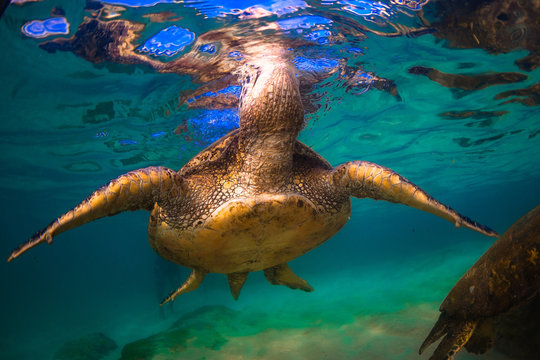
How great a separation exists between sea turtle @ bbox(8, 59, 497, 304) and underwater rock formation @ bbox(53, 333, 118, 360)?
36.4ft

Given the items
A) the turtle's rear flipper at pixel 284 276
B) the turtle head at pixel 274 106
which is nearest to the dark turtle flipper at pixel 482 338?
the turtle's rear flipper at pixel 284 276

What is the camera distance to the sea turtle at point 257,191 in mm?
2986

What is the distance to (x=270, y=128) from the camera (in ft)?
10.7

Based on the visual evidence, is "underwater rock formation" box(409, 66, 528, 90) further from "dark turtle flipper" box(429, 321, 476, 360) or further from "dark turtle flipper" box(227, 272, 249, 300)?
"dark turtle flipper" box(227, 272, 249, 300)

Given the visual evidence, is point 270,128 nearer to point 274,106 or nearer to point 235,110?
point 274,106

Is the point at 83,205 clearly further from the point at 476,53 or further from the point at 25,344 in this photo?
the point at 25,344

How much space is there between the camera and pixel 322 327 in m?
9.37

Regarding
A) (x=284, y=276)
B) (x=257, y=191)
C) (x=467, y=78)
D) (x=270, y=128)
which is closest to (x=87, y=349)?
(x=284, y=276)

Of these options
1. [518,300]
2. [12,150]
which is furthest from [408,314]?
[12,150]

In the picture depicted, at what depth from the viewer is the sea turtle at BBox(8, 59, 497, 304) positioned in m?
2.99

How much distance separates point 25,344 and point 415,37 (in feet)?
86.5

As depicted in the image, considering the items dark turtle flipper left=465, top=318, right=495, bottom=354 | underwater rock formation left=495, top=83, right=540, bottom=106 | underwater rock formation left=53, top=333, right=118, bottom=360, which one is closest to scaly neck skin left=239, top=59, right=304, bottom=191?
dark turtle flipper left=465, top=318, right=495, bottom=354

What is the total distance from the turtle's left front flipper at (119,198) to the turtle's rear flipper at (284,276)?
10.4ft

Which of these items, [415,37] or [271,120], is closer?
[271,120]
